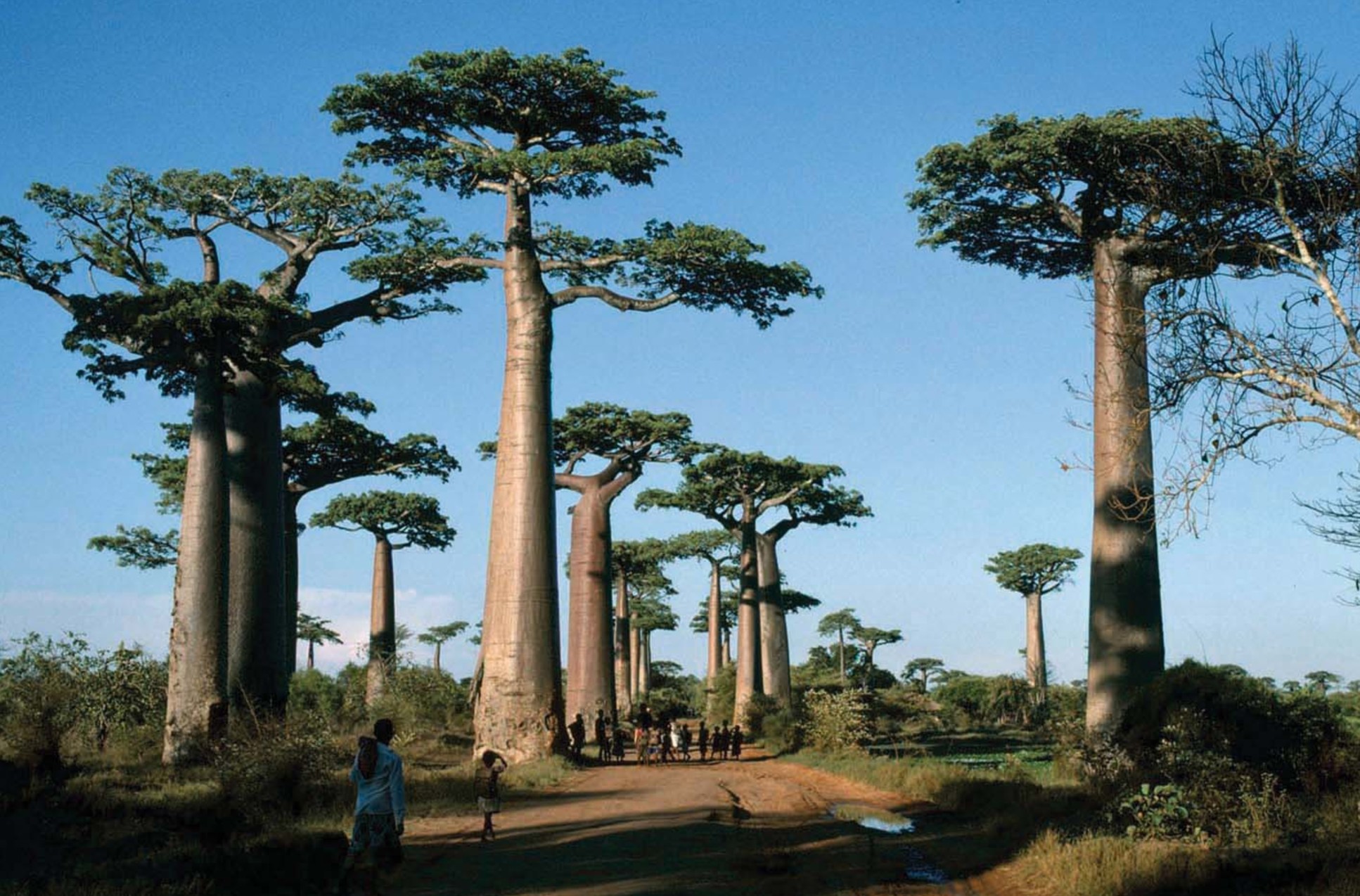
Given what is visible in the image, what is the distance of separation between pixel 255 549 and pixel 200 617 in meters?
3.55

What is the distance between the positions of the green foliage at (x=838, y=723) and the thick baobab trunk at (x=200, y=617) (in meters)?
12.4

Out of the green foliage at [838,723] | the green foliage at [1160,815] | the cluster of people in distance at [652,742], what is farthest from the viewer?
the green foliage at [838,723]

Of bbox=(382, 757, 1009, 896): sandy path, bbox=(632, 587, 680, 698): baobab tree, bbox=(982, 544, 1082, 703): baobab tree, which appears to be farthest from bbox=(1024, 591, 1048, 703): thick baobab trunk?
bbox=(382, 757, 1009, 896): sandy path

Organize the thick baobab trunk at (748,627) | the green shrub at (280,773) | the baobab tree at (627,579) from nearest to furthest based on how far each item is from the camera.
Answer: the green shrub at (280,773)
the thick baobab trunk at (748,627)
the baobab tree at (627,579)

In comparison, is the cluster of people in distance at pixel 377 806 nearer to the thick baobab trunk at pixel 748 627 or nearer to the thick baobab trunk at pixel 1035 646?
the thick baobab trunk at pixel 748 627

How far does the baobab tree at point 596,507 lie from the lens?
3225cm

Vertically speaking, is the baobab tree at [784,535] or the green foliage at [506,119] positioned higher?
the green foliage at [506,119]

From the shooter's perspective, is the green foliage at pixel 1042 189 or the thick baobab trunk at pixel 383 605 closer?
the green foliage at pixel 1042 189

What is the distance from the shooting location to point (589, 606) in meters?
32.4

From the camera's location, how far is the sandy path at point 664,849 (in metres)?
8.94

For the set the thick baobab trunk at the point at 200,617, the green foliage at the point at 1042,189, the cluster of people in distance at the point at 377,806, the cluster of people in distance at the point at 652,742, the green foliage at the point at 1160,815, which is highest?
the green foliage at the point at 1042,189

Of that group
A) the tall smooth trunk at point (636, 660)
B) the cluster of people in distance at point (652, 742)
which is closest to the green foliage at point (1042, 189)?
the cluster of people in distance at point (652, 742)

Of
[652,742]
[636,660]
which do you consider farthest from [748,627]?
[636,660]

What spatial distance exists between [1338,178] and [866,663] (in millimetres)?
61620
